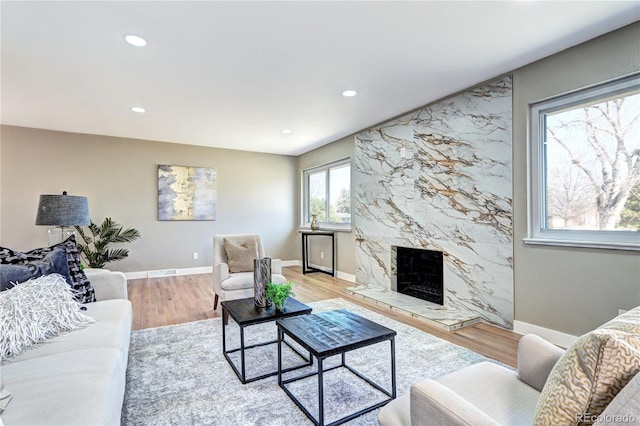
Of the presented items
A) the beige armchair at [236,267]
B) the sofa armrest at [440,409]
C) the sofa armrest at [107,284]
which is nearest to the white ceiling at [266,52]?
the beige armchair at [236,267]

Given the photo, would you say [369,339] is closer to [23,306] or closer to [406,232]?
[23,306]

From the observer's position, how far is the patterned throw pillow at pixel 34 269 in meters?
1.73

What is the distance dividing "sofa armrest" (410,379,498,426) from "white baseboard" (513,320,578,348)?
7.50 ft

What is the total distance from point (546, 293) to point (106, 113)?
17.2 ft

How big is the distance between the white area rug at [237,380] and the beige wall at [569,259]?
0.85 meters

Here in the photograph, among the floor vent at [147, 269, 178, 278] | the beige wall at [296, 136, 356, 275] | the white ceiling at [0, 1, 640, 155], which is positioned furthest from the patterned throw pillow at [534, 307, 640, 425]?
the floor vent at [147, 269, 178, 278]

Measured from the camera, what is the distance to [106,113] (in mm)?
4020

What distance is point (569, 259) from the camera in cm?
255

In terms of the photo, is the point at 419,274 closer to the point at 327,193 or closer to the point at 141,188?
the point at 327,193

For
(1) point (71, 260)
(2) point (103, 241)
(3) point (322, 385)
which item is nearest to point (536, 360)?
(3) point (322, 385)

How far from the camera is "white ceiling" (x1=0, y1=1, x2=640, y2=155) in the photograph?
6.76 feet

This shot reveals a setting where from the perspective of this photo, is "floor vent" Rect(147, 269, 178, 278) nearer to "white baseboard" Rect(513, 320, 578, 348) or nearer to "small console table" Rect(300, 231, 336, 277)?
"small console table" Rect(300, 231, 336, 277)

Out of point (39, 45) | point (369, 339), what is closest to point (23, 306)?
point (369, 339)

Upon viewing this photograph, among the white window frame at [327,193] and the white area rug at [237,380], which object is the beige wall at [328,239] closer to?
the white window frame at [327,193]
